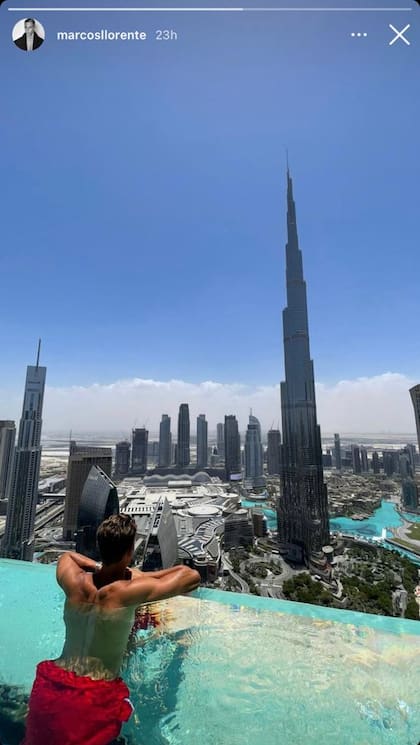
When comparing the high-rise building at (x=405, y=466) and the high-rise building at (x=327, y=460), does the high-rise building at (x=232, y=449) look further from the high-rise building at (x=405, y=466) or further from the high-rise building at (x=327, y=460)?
the high-rise building at (x=405, y=466)

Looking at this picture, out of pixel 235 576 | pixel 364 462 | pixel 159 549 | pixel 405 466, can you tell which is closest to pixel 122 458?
pixel 235 576

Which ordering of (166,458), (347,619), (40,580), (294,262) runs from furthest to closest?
(166,458)
(294,262)
(40,580)
(347,619)

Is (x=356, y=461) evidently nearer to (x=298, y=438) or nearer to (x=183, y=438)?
(x=298, y=438)

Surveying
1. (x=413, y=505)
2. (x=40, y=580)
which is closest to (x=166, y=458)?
(x=413, y=505)

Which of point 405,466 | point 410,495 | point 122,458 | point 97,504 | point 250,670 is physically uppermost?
point 97,504

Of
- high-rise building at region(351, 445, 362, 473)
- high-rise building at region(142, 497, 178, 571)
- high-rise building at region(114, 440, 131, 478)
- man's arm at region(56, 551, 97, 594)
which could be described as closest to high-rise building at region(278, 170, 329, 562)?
high-rise building at region(142, 497, 178, 571)

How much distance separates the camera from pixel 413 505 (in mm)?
19391

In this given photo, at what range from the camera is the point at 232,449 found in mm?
31047

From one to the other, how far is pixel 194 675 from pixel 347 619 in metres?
1.10

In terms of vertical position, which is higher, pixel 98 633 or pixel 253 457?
pixel 98 633

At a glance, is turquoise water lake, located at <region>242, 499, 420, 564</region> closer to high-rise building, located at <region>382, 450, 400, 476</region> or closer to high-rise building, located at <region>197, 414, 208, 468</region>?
high-rise building, located at <region>382, 450, 400, 476</region>

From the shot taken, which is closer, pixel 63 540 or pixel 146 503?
pixel 63 540

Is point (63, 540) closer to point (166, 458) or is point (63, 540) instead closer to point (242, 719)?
point (242, 719)

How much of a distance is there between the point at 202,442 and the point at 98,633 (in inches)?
1402
